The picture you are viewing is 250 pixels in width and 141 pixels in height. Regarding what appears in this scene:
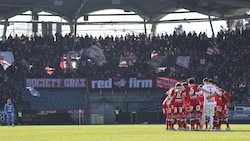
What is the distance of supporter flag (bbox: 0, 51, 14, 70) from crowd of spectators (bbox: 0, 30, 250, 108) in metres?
0.44

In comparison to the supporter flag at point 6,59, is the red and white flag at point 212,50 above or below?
above

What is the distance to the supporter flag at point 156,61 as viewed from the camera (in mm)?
62312

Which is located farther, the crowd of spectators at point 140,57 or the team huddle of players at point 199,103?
the crowd of spectators at point 140,57

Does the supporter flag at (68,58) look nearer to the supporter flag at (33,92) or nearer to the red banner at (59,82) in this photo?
the red banner at (59,82)

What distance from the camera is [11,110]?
46.7m

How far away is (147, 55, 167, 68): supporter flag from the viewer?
6231cm

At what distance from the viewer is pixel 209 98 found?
3014cm

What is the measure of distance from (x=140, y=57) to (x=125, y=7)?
680 cm

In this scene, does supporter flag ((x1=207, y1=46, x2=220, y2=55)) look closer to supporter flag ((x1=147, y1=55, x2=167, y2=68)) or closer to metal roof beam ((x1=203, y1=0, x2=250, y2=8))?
supporter flag ((x1=147, y1=55, x2=167, y2=68))

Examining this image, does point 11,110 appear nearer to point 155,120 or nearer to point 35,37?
point 155,120

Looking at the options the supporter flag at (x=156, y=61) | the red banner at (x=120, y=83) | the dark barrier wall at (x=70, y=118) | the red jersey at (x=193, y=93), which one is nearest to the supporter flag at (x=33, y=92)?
the dark barrier wall at (x=70, y=118)

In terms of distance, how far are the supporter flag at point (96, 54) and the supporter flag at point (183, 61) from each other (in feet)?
21.5

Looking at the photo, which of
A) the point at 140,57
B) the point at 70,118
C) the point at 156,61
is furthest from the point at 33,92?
the point at 156,61

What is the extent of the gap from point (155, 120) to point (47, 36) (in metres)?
15.8
